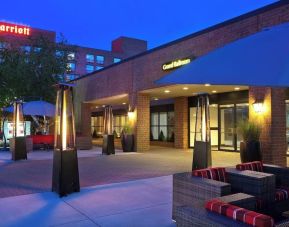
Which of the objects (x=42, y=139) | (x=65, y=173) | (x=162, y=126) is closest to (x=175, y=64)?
(x=65, y=173)

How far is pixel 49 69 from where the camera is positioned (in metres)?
21.1

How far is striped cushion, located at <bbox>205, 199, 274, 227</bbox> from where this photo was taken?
8.45ft

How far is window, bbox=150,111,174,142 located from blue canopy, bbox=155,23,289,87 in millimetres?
17795

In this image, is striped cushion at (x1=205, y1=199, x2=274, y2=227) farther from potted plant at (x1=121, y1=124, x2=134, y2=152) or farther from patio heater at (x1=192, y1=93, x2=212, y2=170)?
potted plant at (x1=121, y1=124, x2=134, y2=152)

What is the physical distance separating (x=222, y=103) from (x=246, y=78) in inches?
594

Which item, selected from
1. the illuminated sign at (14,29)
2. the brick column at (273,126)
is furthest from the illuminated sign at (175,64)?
the illuminated sign at (14,29)

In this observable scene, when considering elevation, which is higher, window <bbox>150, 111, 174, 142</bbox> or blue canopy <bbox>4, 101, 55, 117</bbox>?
blue canopy <bbox>4, 101, 55, 117</bbox>

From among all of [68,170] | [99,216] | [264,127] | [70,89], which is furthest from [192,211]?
[264,127]

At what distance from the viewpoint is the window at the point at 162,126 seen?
2091cm

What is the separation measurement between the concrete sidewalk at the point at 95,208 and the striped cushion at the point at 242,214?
1.91m

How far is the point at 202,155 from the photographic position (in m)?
8.89

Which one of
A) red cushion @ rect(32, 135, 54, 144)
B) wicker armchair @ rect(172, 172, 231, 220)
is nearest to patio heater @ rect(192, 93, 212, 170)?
wicker armchair @ rect(172, 172, 231, 220)

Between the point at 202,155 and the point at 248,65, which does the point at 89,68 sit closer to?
the point at 202,155

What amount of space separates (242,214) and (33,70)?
2023 cm
